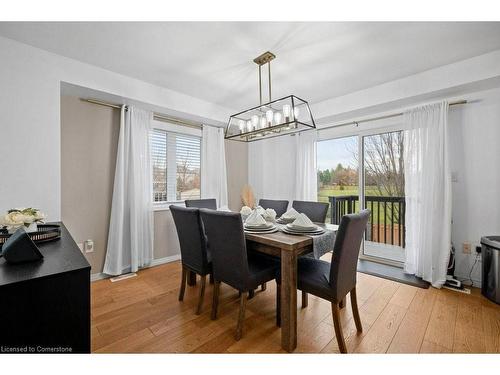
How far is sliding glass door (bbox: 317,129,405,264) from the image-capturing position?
10.7 ft

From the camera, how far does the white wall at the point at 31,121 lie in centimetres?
198

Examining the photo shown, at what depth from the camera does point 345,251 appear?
1531mm

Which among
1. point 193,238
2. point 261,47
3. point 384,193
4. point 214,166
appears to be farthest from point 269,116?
point 384,193

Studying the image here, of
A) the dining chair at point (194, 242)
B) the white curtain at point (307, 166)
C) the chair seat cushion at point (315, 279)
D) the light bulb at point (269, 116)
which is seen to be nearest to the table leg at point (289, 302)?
the chair seat cushion at point (315, 279)

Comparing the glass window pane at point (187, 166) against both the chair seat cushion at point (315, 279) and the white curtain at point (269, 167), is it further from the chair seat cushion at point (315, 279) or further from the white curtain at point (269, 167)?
the chair seat cushion at point (315, 279)

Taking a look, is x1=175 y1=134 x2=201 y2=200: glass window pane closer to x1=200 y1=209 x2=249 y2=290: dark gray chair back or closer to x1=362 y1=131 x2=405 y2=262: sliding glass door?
x1=200 y1=209 x2=249 y2=290: dark gray chair back

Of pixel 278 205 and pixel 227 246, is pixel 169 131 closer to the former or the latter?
pixel 278 205

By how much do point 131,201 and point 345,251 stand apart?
101 inches

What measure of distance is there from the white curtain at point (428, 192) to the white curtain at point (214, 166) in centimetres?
262

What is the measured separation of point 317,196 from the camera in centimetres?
388

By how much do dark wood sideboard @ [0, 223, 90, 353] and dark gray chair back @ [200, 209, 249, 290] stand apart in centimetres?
88

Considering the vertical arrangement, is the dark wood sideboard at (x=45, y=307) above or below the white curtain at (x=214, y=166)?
below

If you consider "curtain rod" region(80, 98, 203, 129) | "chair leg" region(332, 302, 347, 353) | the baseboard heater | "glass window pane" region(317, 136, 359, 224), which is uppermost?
"curtain rod" region(80, 98, 203, 129)

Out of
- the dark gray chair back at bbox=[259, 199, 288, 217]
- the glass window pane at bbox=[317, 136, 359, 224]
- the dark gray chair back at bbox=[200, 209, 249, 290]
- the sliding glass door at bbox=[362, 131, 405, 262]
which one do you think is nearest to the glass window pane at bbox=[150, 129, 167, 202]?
the dark gray chair back at bbox=[259, 199, 288, 217]
